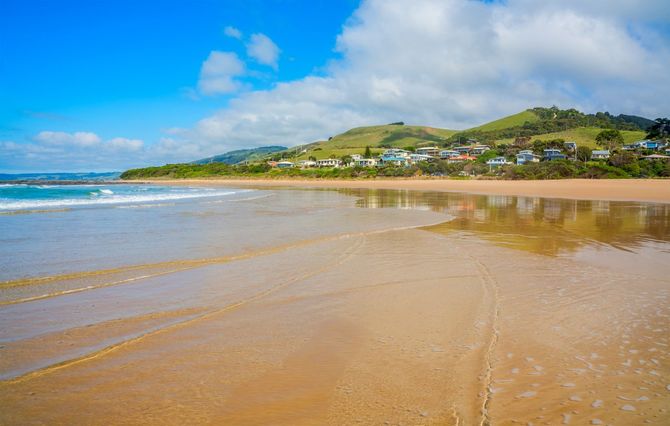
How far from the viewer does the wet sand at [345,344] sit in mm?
3213

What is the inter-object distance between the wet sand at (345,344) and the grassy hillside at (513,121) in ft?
602

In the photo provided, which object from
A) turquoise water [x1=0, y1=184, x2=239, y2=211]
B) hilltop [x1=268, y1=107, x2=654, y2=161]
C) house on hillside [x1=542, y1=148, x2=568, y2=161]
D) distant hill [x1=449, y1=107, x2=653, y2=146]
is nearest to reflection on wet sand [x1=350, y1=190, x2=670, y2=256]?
turquoise water [x1=0, y1=184, x2=239, y2=211]

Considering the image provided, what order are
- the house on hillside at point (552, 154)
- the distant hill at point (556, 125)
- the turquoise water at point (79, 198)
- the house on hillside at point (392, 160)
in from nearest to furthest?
the turquoise water at point (79, 198)
the house on hillside at point (552, 154)
the house on hillside at point (392, 160)
the distant hill at point (556, 125)

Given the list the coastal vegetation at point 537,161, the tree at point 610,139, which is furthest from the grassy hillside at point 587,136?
the tree at point 610,139

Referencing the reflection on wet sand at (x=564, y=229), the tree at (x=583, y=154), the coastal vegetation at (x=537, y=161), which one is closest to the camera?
the reflection on wet sand at (x=564, y=229)

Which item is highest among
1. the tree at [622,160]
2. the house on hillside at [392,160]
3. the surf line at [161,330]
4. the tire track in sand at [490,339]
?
the house on hillside at [392,160]

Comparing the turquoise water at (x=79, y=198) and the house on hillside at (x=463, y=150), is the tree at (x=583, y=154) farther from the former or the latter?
the turquoise water at (x=79, y=198)

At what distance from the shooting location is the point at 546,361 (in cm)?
398

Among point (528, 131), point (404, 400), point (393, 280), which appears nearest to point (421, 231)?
point (393, 280)

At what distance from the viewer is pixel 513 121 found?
182 metres

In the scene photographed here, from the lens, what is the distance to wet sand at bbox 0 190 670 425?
3.21 m

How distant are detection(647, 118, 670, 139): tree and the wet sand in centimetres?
11531

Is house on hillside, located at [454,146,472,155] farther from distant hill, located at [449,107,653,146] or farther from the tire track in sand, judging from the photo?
the tire track in sand

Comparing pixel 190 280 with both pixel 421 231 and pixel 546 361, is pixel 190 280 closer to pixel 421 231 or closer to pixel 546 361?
pixel 546 361
